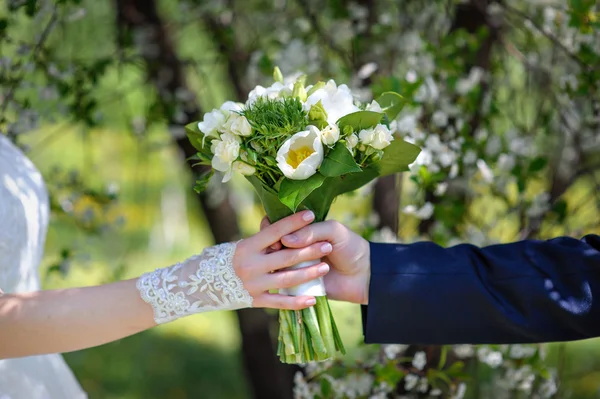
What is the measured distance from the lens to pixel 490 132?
2422 millimetres

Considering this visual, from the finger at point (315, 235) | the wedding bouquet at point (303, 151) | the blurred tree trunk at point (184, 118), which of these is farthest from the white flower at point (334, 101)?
the blurred tree trunk at point (184, 118)

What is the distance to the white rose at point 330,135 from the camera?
1414mm

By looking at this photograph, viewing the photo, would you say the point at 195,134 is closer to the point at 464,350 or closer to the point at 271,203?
the point at 271,203

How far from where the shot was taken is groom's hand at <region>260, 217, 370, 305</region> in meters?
1.55

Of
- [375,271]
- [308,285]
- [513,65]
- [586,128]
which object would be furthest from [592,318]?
[513,65]

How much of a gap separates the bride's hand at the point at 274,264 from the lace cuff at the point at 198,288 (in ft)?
0.07

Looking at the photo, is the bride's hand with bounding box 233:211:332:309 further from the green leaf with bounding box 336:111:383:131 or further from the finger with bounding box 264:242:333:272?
the green leaf with bounding box 336:111:383:131

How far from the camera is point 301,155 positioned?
1409mm

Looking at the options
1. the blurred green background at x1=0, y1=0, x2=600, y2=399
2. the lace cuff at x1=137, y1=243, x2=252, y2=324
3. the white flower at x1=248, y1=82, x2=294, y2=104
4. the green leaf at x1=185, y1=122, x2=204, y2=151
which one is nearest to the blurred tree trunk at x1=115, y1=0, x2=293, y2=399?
the blurred green background at x1=0, y1=0, x2=600, y2=399

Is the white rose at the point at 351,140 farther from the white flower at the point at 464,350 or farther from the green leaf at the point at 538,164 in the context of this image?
the white flower at the point at 464,350

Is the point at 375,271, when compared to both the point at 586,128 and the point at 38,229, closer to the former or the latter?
the point at 38,229

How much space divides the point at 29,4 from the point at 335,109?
1.13 metres

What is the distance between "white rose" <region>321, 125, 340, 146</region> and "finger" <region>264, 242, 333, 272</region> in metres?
0.24

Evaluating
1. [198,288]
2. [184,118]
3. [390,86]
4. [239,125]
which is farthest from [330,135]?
[184,118]
